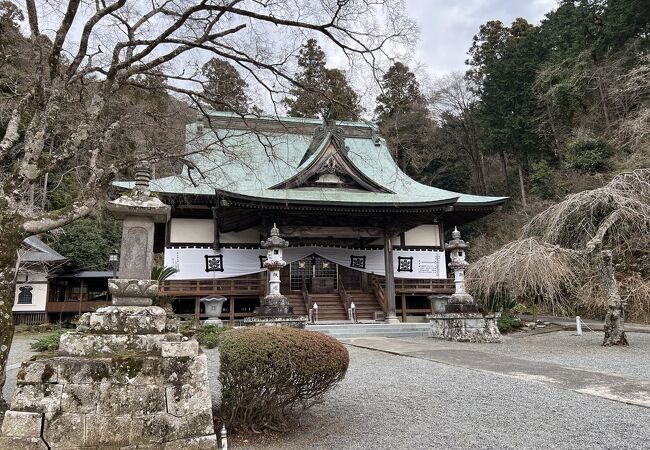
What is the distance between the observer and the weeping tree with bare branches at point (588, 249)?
942cm

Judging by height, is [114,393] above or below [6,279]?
below

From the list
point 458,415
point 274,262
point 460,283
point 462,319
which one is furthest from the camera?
point 274,262

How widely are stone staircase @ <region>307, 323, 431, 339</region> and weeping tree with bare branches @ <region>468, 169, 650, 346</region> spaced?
164 inches

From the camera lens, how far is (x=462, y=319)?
38.5ft

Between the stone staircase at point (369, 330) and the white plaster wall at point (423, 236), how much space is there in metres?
5.68

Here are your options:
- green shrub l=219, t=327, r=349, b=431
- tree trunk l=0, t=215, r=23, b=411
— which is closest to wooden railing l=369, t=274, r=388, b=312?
green shrub l=219, t=327, r=349, b=431

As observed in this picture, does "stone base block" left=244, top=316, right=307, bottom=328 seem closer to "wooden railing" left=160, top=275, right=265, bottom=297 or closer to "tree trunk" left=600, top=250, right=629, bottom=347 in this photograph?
"wooden railing" left=160, top=275, right=265, bottom=297

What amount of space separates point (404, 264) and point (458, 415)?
14.1 meters

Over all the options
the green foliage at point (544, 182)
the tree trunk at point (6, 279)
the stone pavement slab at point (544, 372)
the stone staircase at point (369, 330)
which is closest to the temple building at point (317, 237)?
the stone staircase at point (369, 330)

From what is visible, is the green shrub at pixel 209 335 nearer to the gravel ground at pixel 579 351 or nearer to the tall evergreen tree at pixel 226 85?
the gravel ground at pixel 579 351

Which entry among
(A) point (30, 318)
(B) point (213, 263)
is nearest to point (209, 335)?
(B) point (213, 263)

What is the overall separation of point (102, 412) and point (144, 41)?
4.04 meters

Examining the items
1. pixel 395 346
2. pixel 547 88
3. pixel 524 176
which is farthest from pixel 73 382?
pixel 524 176

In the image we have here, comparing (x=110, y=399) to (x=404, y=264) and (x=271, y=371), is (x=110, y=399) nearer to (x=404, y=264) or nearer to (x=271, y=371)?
(x=271, y=371)
